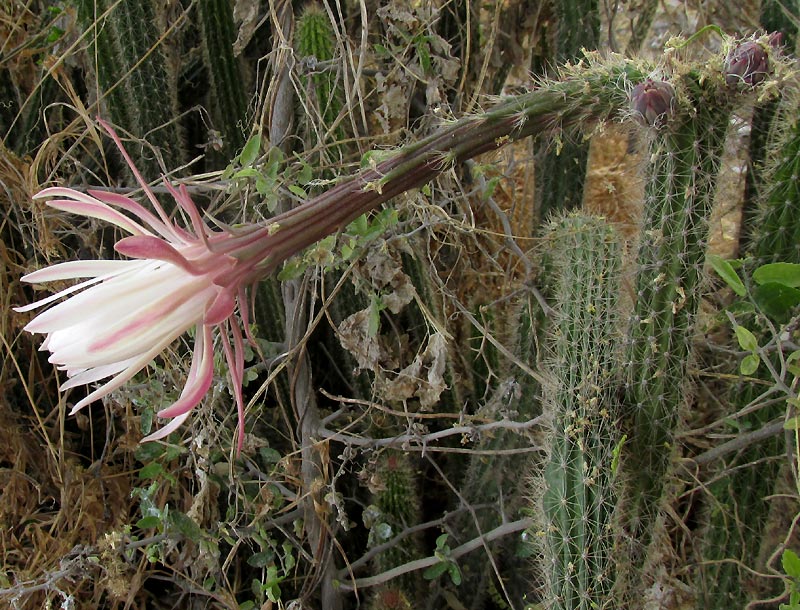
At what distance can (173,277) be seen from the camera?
2.03ft

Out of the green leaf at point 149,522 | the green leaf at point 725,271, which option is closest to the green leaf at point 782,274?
the green leaf at point 725,271

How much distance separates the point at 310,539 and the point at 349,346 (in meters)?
0.35

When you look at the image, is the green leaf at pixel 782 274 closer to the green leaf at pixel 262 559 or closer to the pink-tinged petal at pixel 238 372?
the pink-tinged petal at pixel 238 372

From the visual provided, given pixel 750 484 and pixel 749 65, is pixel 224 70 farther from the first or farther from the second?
pixel 750 484

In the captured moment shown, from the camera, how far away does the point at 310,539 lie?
1269 mm

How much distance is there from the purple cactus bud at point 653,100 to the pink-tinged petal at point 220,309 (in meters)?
0.50

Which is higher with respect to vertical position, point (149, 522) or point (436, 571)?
point (149, 522)

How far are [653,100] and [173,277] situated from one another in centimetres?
54

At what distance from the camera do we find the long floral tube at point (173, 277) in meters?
0.60

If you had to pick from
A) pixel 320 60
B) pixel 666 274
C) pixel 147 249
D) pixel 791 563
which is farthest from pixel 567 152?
pixel 147 249

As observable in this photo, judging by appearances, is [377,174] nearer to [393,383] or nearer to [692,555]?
[393,383]

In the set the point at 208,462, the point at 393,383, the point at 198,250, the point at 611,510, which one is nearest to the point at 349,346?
the point at 393,383

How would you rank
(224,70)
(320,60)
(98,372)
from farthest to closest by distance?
(224,70) → (320,60) → (98,372)

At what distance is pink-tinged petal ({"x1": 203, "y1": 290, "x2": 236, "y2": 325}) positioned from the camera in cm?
61
